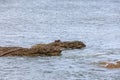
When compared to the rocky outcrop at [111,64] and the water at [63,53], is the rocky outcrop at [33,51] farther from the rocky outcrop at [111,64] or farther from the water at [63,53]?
the rocky outcrop at [111,64]

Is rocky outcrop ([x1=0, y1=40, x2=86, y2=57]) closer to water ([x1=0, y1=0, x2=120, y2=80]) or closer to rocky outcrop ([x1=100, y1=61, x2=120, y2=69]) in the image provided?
water ([x1=0, y1=0, x2=120, y2=80])

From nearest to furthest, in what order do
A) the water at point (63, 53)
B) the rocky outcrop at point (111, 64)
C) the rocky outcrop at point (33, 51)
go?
the water at point (63, 53) < the rocky outcrop at point (111, 64) < the rocky outcrop at point (33, 51)

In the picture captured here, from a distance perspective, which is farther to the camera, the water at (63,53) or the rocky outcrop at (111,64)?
the rocky outcrop at (111,64)

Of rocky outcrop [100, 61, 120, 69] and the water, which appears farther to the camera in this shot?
rocky outcrop [100, 61, 120, 69]

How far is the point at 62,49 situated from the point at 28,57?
12.5 feet

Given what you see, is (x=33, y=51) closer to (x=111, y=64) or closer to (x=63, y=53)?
(x=63, y=53)

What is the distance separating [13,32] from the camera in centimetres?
5197

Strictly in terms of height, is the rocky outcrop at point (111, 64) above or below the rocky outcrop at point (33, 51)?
below

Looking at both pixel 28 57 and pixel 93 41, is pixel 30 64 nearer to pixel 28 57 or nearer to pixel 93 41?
pixel 28 57

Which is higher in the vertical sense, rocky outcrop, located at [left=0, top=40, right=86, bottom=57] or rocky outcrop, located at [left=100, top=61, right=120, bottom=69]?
rocky outcrop, located at [left=0, top=40, right=86, bottom=57]

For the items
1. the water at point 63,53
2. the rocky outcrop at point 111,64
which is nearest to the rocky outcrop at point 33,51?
the water at point 63,53

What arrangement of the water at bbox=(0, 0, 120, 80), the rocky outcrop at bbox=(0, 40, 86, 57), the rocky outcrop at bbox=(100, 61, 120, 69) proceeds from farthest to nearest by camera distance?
the rocky outcrop at bbox=(0, 40, 86, 57) < the rocky outcrop at bbox=(100, 61, 120, 69) < the water at bbox=(0, 0, 120, 80)

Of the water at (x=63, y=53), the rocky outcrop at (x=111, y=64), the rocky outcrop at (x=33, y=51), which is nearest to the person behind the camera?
the water at (x=63, y=53)

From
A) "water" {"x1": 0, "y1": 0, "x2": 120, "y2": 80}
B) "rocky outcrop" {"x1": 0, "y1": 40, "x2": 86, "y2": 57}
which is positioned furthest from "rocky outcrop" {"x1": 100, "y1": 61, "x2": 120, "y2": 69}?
"rocky outcrop" {"x1": 0, "y1": 40, "x2": 86, "y2": 57}
